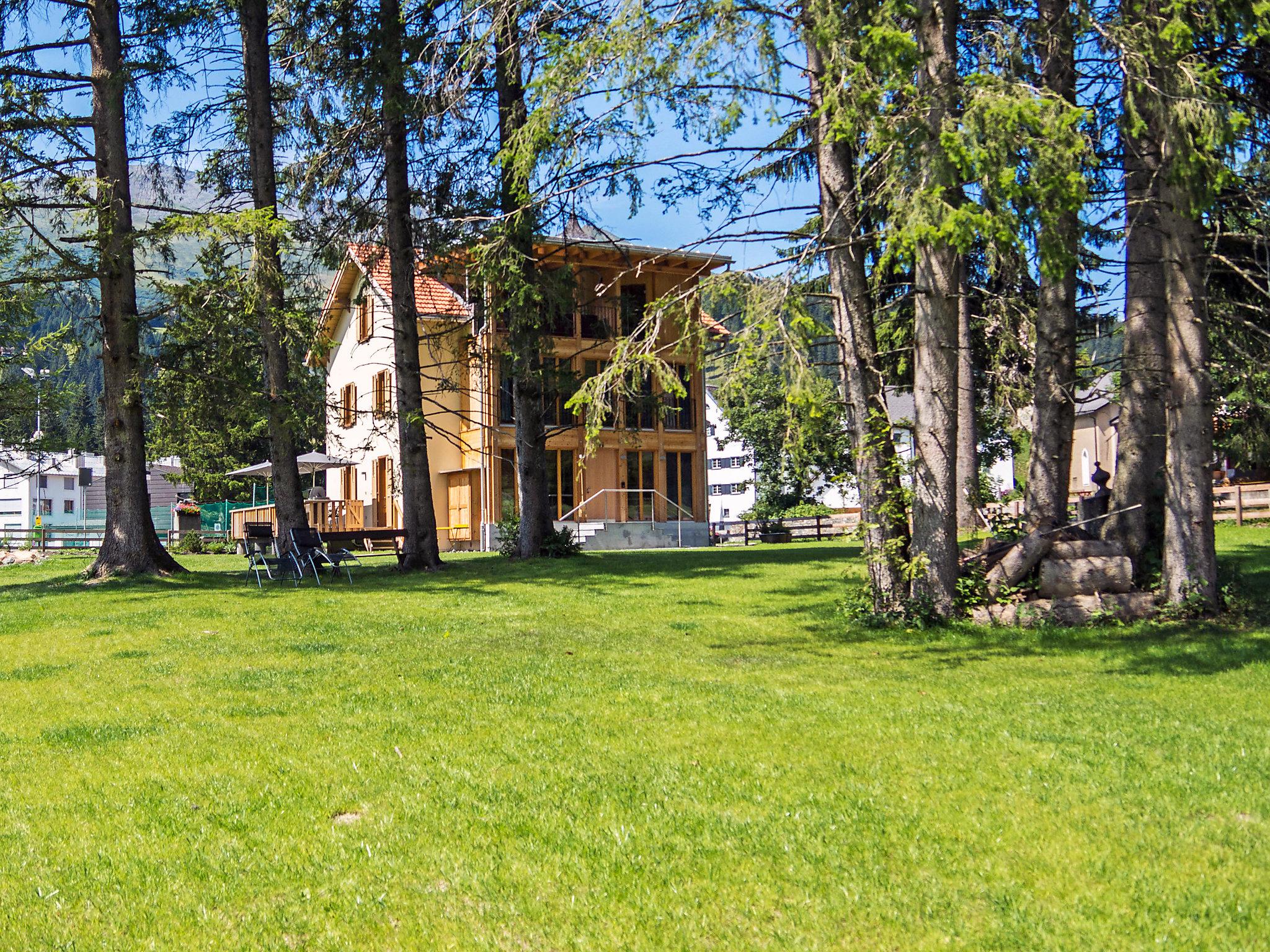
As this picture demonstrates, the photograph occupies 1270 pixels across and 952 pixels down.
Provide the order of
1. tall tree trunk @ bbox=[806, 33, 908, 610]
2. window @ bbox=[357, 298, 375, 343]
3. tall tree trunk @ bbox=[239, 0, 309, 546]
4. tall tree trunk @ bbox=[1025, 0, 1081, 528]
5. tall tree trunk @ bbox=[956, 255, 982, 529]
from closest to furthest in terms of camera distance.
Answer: tall tree trunk @ bbox=[806, 33, 908, 610]
tall tree trunk @ bbox=[1025, 0, 1081, 528]
tall tree trunk @ bbox=[239, 0, 309, 546]
tall tree trunk @ bbox=[956, 255, 982, 529]
window @ bbox=[357, 298, 375, 343]

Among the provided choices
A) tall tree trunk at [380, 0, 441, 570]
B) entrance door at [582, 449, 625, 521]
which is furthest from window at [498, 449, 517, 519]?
tall tree trunk at [380, 0, 441, 570]

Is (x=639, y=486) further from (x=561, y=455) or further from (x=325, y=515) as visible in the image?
(x=325, y=515)

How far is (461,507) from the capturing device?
33.0m

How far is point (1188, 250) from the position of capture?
33.6 feet

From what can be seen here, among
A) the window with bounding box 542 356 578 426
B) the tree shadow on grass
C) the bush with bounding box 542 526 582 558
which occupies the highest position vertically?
the window with bounding box 542 356 578 426

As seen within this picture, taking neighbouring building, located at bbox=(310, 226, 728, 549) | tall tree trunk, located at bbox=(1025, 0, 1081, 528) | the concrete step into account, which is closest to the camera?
the concrete step

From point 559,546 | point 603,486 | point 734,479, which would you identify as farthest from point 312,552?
point 734,479

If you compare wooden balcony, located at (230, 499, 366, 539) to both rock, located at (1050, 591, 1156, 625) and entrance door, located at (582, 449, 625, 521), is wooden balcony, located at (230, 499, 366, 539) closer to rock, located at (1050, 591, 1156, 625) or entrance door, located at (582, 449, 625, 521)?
entrance door, located at (582, 449, 625, 521)

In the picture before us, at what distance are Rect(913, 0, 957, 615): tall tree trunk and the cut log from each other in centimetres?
70

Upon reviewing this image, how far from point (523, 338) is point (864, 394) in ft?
30.3

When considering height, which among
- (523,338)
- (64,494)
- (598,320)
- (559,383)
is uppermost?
(598,320)

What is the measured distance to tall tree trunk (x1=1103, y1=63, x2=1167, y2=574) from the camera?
1145cm

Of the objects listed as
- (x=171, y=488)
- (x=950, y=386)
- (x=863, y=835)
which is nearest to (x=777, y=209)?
(x=950, y=386)

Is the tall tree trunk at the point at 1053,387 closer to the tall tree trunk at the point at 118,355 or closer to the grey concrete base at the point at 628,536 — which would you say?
the tall tree trunk at the point at 118,355
